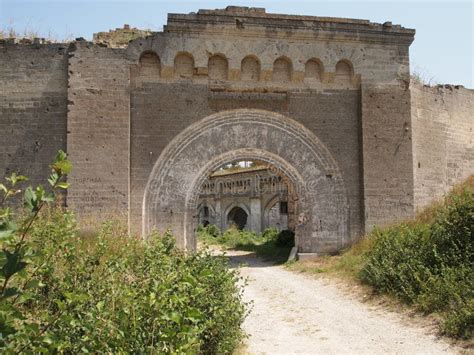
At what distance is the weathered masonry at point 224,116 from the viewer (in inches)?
422

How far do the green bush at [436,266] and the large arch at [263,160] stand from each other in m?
2.81

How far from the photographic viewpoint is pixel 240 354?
5.01m

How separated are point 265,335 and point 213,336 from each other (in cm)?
159

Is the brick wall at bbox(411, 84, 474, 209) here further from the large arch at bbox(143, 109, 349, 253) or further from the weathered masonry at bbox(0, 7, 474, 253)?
the large arch at bbox(143, 109, 349, 253)

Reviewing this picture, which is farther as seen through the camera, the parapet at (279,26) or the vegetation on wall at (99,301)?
the parapet at (279,26)

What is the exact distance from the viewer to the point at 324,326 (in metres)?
6.35

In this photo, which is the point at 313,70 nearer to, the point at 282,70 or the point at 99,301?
the point at 282,70

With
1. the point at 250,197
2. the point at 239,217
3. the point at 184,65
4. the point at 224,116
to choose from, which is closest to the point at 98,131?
the point at 184,65

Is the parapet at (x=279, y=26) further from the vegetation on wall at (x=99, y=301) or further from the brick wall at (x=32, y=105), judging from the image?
the vegetation on wall at (x=99, y=301)

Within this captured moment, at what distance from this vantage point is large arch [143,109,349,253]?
11070 millimetres

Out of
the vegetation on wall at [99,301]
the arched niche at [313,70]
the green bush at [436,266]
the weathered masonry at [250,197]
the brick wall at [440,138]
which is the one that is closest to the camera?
the vegetation on wall at [99,301]

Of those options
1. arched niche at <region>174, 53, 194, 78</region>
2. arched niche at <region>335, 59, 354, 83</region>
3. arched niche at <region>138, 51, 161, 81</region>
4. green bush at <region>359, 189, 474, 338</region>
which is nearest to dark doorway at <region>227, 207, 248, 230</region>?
arched niche at <region>335, 59, 354, 83</region>

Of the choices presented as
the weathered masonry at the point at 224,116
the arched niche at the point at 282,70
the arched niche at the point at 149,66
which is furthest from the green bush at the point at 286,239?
the arched niche at the point at 149,66

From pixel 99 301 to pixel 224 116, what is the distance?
8339mm
